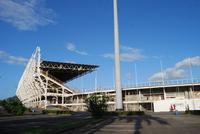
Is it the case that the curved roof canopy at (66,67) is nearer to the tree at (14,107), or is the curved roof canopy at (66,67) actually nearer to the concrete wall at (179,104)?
the concrete wall at (179,104)

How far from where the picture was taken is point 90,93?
75250 mm

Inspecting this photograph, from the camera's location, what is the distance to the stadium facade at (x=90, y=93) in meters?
60.2

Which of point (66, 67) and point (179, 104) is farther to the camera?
point (66, 67)

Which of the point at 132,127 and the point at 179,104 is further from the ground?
the point at 179,104

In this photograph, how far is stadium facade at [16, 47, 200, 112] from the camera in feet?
197

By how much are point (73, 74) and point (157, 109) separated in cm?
4891

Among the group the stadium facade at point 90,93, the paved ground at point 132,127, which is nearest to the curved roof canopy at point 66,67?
the stadium facade at point 90,93

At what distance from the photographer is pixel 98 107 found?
2781 cm

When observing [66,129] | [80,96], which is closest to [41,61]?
[80,96]

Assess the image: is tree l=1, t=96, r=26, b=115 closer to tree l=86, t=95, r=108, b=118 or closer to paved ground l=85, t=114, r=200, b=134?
tree l=86, t=95, r=108, b=118

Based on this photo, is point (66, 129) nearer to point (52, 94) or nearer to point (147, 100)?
point (147, 100)

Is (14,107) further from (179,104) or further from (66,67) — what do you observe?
(66,67)

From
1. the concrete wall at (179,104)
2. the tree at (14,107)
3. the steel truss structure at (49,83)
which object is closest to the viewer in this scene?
the tree at (14,107)

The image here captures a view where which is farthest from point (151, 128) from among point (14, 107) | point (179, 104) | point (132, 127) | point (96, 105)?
point (179, 104)
